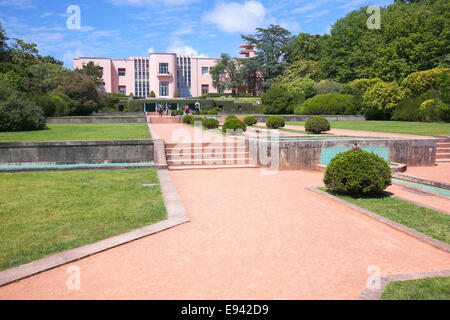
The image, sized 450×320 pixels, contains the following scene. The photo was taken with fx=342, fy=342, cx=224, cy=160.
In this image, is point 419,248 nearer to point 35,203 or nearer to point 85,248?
point 85,248

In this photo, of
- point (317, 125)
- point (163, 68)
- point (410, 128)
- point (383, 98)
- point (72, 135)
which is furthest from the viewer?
point (163, 68)

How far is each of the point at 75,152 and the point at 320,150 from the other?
784 cm

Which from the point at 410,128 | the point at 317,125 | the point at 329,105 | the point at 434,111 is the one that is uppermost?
the point at 329,105

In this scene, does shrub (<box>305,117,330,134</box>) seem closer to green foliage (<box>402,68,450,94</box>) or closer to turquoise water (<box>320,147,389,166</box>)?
turquoise water (<box>320,147,389,166</box>)

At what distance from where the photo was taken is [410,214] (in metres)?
5.55

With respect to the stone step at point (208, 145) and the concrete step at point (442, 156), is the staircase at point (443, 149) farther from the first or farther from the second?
the stone step at point (208, 145)

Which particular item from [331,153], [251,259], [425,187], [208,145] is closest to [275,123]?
[208,145]

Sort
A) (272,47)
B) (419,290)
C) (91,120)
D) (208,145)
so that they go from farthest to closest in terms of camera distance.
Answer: (272,47) → (91,120) → (208,145) → (419,290)

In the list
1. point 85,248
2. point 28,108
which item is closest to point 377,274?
point 85,248

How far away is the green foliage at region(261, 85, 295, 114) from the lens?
34.2 meters

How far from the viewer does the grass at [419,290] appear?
2987 mm

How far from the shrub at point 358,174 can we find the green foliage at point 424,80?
25.3 m

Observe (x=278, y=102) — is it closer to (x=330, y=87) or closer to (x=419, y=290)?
(x=330, y=87)

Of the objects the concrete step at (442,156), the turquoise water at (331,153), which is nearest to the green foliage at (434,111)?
the concrete step at (442,156)
